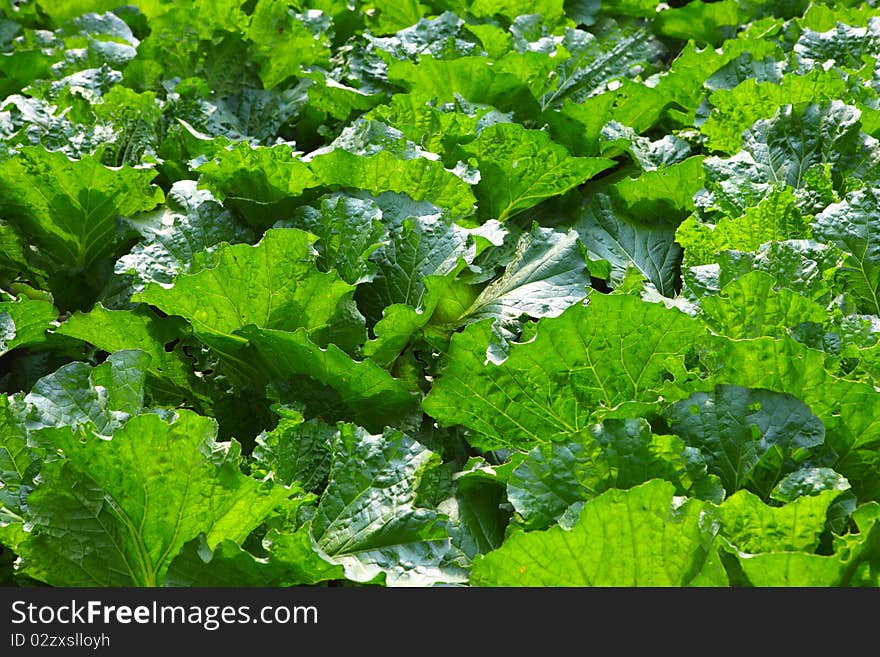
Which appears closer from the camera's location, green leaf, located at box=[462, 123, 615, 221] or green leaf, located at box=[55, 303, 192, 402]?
green leaf, located at box=[55, 303, 192, 402]

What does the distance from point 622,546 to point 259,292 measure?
0.85 meters

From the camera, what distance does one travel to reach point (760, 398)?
168cm

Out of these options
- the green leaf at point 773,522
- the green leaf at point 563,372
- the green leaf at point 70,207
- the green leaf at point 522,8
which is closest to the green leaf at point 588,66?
the green leaf at point 522,8

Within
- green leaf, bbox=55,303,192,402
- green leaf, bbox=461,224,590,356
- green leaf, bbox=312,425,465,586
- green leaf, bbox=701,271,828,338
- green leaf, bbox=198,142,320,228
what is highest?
green leaf, bbox=701,271,828,338

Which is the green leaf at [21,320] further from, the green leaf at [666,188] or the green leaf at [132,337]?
the green leaf at [666,188]

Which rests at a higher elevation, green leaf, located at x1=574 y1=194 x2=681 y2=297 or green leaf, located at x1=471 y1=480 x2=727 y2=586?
green leaf, located at x1=471 y1=480 x2=727 y2=586

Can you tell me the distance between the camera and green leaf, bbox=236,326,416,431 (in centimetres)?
186

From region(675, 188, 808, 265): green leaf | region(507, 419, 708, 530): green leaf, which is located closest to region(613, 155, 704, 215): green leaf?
region(675, 188, 808, 265): green leaf

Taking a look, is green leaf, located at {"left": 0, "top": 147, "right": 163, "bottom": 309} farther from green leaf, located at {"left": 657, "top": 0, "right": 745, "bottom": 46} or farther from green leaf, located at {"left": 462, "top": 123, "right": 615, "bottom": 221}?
green leaf, located at {"left": 657, "top": 0, "right": 745, "bottom": 46}

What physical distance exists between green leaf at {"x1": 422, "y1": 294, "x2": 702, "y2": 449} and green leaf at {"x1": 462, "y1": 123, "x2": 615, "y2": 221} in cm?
69

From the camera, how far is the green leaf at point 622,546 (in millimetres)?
1448

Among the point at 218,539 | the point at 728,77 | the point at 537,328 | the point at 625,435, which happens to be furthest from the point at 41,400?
the point at 728,77

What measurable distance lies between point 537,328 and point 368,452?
368mm

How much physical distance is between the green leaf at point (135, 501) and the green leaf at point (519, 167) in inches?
42.2
